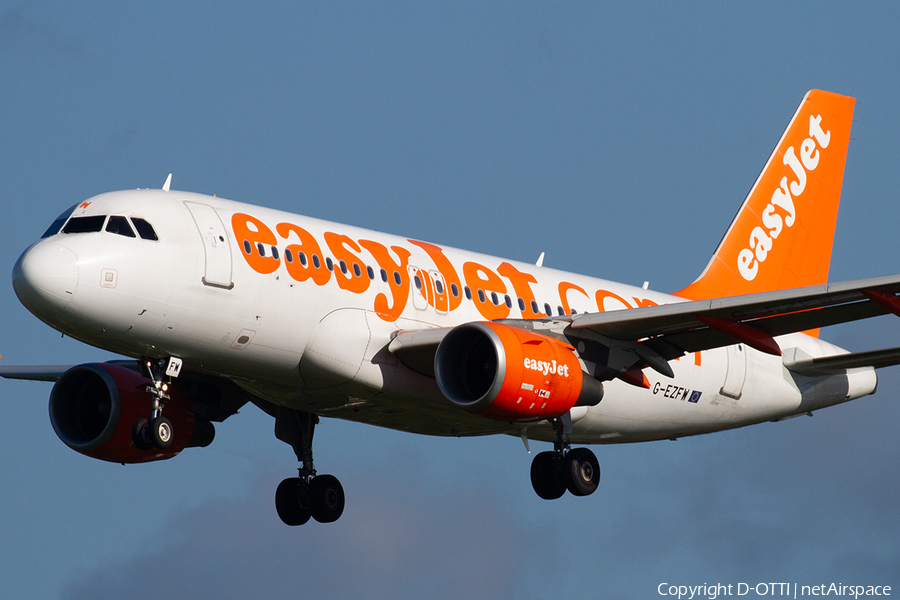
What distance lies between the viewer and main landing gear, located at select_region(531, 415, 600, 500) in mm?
30719

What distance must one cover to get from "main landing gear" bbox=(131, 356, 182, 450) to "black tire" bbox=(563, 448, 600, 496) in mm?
8978

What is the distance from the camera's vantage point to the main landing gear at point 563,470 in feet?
101

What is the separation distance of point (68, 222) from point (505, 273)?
10.5m

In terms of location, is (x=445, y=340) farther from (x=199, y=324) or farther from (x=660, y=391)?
(x=660, y=391)

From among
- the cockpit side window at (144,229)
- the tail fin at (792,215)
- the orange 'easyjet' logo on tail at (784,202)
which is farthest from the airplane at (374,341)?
the orange 'easyjet' logo on tail at (784,202)

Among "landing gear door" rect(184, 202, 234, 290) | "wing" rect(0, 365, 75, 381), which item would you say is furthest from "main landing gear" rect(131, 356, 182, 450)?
"wing" rect(0, 365, 75, 381)

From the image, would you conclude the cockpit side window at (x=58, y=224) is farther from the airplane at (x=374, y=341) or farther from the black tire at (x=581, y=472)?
the black tire at (x=581, y=472)

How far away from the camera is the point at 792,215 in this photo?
40750mm

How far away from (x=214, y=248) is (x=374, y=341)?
12.9ft

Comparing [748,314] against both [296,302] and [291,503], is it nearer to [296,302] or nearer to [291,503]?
[296,302]

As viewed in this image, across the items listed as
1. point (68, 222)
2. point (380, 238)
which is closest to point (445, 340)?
point (380, 238)

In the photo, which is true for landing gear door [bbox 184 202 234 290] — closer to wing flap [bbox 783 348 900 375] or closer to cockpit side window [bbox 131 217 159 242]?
cockpit side window [bbox 131 217 159 242]

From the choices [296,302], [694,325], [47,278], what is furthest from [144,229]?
[694,325]

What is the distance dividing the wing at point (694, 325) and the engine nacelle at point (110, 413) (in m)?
6.71
